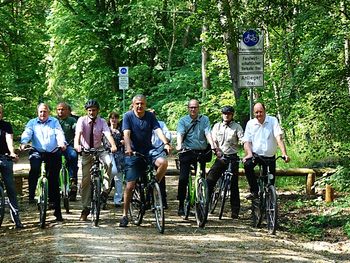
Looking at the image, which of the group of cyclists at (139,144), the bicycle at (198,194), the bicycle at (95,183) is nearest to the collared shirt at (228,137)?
the group of cyclists at (139,144)

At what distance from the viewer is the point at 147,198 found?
9828 mm

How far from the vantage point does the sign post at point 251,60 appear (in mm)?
11348

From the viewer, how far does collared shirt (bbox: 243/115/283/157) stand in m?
9.70

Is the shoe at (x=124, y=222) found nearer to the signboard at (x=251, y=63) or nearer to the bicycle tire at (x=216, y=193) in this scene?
the bicycle tire at (x=216, y=193)

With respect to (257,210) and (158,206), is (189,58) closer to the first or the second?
(257,210)

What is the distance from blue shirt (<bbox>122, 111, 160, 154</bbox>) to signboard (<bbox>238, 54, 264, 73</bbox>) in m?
2.53

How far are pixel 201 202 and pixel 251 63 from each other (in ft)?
9.56

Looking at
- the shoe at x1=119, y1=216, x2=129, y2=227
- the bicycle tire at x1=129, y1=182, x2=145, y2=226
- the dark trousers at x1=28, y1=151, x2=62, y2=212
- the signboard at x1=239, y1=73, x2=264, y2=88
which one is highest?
the signboard at x1=239, y1=73, x2=264, y2=88

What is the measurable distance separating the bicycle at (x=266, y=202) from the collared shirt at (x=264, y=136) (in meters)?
0.14

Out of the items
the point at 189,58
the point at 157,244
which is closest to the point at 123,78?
the point at 189,58

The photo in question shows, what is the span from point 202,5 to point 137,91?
1790cm

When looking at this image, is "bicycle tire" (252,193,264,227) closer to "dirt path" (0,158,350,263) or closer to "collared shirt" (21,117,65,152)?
"dirt path" (0,158,350,263)

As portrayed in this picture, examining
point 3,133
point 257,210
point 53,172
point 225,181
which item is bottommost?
point 257,210

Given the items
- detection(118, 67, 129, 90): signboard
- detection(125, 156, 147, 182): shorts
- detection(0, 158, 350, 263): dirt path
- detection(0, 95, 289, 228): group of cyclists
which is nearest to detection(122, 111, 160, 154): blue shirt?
detection(0, 95, 289, 228): group of cyclists
